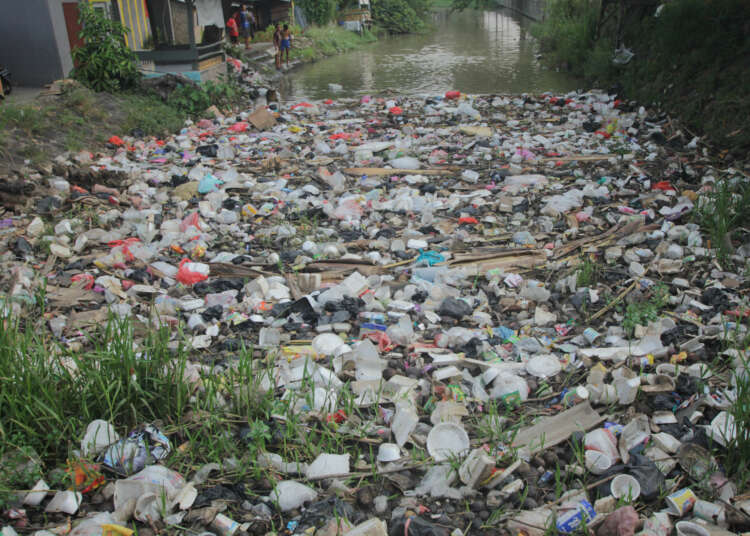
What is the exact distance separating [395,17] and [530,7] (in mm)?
7538

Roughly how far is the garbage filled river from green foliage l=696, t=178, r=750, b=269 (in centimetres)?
825

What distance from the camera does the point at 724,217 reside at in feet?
13.0

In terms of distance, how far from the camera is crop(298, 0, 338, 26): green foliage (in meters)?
24.4

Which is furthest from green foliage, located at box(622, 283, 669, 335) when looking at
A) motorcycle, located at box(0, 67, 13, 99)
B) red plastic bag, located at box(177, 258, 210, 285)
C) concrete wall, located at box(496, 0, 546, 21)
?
concrete wall, located at box(496, 0, 546, 21)

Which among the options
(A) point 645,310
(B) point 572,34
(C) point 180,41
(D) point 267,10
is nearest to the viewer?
(A) point 645,310

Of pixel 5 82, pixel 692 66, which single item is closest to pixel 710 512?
pixel 692 66

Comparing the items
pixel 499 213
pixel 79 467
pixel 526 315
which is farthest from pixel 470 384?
pixel 499 213

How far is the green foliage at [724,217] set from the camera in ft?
12.3

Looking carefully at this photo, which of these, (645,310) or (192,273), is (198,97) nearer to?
(192,273)

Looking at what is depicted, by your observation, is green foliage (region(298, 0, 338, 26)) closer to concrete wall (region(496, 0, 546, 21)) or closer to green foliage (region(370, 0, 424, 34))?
green foliage (region(370, 0, 424, 34))

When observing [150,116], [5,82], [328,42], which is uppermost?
[328,42]

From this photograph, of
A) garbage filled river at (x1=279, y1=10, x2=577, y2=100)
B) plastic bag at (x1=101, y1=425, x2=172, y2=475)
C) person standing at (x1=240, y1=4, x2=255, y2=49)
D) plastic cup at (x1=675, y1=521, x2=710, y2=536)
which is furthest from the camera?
person standing at (x1=240, y1=4, x2=255, y2=49)

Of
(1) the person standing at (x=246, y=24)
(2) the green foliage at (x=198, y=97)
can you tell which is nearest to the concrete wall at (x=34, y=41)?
(2) the green foliage at (x=198, y=97)

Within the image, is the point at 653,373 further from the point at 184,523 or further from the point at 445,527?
the point at 184,523
